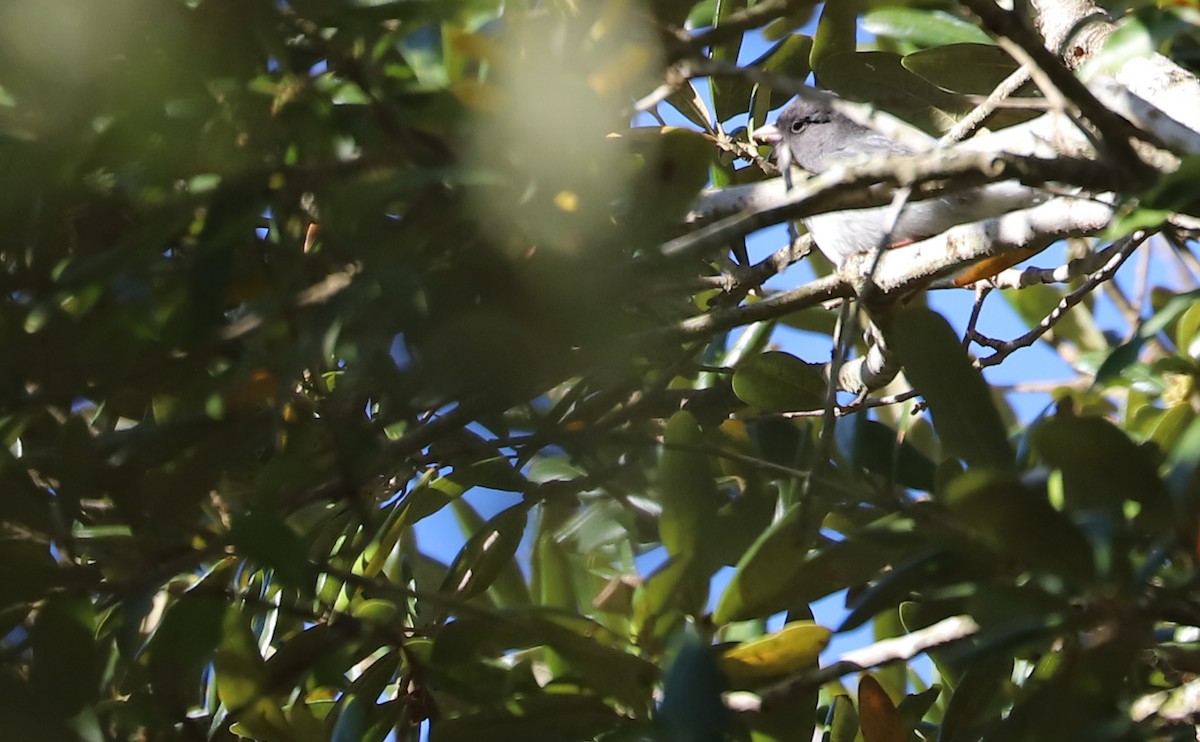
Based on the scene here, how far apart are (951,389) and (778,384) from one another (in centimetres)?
71

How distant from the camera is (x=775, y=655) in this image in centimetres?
104

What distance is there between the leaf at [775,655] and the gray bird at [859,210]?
1.04 meters

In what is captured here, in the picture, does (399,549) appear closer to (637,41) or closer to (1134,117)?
(637,41)

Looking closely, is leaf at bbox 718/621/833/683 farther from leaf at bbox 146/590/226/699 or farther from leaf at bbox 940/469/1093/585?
leaf at bbox 146/590/226/699

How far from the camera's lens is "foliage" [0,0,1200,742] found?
0.79 m

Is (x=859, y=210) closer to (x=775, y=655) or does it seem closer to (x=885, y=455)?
(x=885, y=455)

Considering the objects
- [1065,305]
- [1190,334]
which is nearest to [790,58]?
[1065,305]

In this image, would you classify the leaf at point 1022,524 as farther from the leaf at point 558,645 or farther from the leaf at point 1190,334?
the leaf at point 1190,334

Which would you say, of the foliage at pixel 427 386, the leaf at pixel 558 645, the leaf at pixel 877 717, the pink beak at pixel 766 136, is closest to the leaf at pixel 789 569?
the foliage at pixel 427 386

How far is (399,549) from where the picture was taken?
73.2 inches

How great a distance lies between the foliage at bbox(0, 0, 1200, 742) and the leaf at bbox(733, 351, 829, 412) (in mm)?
508

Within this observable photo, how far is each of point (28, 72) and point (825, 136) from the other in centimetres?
340

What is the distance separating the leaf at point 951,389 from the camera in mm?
952

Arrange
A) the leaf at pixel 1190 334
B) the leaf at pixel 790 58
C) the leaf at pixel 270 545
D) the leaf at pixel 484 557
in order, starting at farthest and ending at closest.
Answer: the leaf at pixel 1190 334 < the leaf at pixel 790 58 < the leaf at pixel 484 557 < the leaf at pixel 270 545
